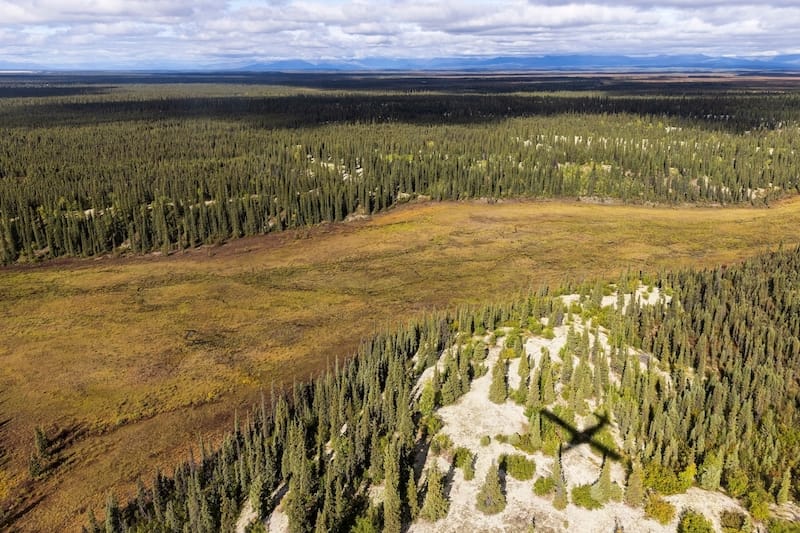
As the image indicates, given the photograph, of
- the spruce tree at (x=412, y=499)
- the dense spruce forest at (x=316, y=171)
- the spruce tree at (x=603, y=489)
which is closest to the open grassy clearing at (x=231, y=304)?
the dense spruce forest at (x=316, y=171)

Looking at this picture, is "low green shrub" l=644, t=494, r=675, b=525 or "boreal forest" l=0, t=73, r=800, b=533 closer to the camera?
"low green shrub" l=644, t=494, r=675, b=525

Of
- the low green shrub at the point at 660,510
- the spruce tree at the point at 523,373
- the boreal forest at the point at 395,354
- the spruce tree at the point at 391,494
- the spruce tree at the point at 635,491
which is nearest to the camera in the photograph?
the spruce tree at the point at 391,494

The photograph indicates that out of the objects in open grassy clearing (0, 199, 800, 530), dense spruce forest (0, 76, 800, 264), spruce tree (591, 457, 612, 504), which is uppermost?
dense spruce forest (0, 76, 800, 264)

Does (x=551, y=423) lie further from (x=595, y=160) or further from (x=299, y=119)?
(x=299, y=119)

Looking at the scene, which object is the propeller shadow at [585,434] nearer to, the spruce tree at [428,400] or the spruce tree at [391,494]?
the spruce tree at [428,400]

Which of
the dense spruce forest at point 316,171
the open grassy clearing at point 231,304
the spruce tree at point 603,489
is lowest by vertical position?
the open grassy clearing at point 231,304

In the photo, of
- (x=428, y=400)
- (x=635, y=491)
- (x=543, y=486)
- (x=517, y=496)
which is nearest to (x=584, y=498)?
(x=543, y=486)

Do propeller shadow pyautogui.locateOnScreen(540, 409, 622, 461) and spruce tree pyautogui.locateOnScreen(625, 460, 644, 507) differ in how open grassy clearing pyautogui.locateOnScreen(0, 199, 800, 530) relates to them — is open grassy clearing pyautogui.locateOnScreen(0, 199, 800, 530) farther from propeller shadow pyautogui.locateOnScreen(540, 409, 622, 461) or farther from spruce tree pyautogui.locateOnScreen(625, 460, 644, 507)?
spruce tree pyautogui.locateOnScreen(625, 460, 644, 507)

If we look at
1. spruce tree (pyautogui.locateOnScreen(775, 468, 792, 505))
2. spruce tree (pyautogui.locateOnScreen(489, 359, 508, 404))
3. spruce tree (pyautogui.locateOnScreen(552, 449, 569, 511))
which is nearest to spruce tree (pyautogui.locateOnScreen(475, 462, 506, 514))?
spruce tree (pyautogui.locateOnScreen(552, 449, 569, 511))
